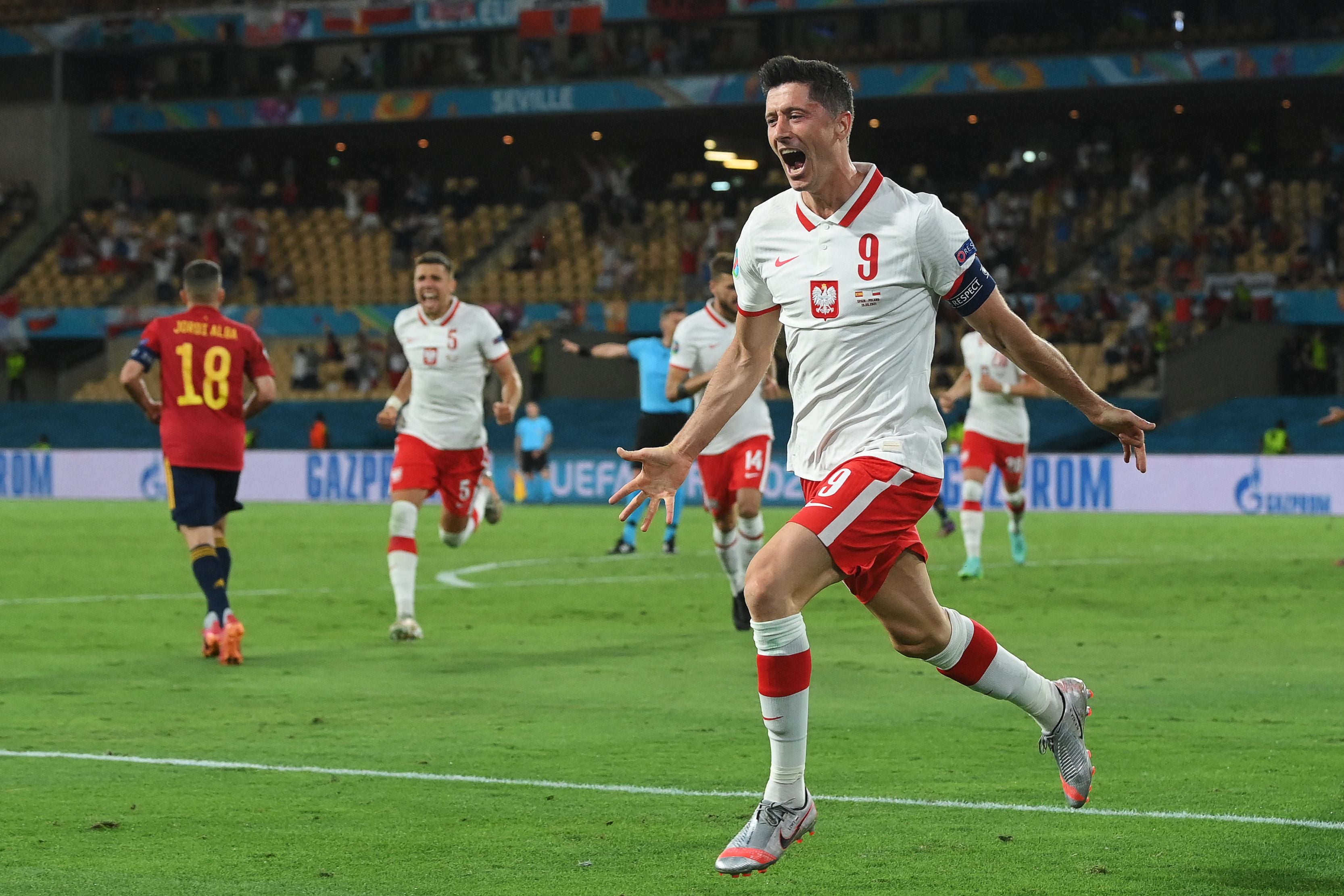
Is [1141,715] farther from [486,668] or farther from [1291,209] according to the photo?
[1291,209]

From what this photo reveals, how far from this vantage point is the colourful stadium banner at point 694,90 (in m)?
38.4

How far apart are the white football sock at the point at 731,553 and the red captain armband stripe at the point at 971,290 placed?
6.94m

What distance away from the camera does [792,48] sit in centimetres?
4528

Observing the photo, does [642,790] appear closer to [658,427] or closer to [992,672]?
[992,672]

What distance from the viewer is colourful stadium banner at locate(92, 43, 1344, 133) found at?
38.4 m

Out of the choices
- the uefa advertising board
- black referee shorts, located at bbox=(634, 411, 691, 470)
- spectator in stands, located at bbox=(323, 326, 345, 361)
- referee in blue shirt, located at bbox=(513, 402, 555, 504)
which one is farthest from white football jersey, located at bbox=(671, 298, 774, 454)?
spectator in stands, located at bbox=(323, 326, 345, 361)

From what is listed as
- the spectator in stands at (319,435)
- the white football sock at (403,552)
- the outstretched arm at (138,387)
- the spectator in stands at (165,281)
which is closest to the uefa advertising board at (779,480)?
the spectator in stands at (319,435)

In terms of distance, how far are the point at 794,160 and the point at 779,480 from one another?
2579cm

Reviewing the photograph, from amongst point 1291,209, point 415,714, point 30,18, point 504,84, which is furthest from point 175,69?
point 415,714

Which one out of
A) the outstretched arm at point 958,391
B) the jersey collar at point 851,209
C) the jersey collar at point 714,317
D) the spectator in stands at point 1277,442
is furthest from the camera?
the spectator in stands at point 1277,442

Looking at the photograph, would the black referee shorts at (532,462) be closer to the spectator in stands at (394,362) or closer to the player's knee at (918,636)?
the spectator in stands at (394,362)

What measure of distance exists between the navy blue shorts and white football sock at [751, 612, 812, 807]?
6.22m

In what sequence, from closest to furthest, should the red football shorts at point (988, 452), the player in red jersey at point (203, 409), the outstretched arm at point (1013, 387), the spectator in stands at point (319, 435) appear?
1. the player in red jersey at point (203, 409)
2. the outstretched arm at point (1013, 387)
3. the red football shorts at point (988, 452)
4. the spectator in stands at point (319, 435)

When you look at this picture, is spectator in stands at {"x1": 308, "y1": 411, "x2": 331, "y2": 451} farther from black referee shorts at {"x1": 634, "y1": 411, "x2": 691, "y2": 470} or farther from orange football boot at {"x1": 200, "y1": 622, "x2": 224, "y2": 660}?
orange football boot at {"x1": 200, "y1": 622, "x2": 224, "y2": 660}
